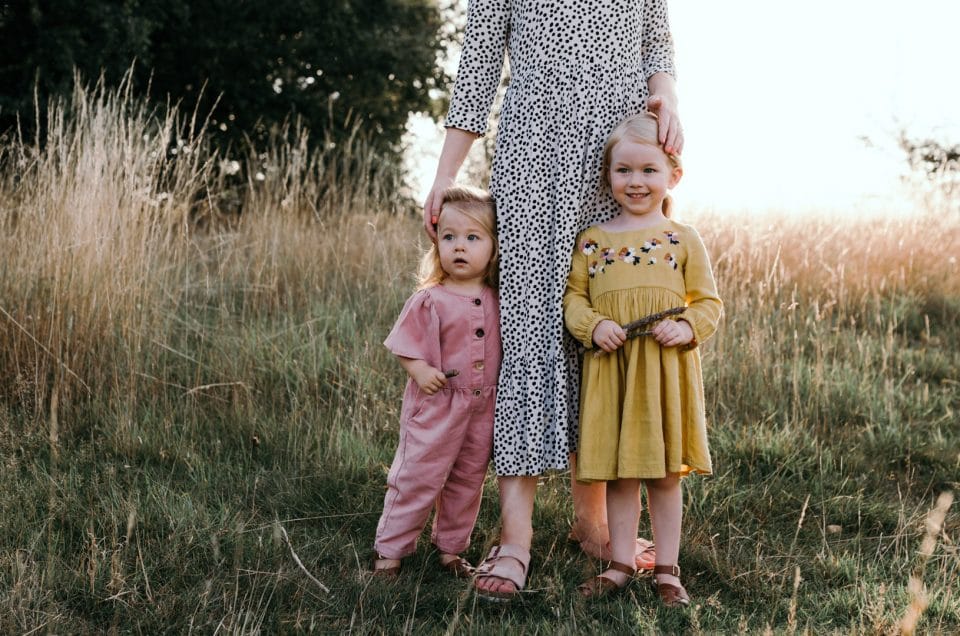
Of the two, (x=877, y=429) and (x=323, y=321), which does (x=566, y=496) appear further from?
(x=323, y=321)

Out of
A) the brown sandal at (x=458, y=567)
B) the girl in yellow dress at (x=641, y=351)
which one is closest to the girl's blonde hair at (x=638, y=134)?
the girl in yellow dress at (x=641, y=351)

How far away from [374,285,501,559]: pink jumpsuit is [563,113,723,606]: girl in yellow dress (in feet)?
0.89

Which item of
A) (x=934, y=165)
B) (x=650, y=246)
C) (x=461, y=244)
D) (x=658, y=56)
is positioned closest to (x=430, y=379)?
(x=461, y=244)

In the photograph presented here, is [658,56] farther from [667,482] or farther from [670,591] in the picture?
[670,591]

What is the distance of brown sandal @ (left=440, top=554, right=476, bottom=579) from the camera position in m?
2.54

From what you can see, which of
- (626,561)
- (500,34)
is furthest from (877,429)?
(500,34)

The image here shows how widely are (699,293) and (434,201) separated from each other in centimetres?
79

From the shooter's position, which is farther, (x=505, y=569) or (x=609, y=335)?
(x=505, y=569)

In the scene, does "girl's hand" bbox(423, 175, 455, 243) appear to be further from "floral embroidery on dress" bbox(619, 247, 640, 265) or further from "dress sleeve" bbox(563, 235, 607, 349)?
"floral embroidery on dress" bbox(619, 247, 640, 265)

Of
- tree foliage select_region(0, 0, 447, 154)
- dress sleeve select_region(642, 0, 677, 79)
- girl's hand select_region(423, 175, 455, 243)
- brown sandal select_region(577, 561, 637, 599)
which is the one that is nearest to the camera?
brown sandal select_region(577, 561, 637, 599)

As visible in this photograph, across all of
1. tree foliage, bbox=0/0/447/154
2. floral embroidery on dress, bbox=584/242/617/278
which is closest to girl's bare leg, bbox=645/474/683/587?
floral embroidery on dress, bbox=584/242/617/278

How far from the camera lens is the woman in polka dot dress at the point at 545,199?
2.44 meters

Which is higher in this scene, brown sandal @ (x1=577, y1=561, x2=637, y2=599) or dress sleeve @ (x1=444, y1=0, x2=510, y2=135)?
dress sleeve @ (x1=444, y1=0, x2=510, y2=135)

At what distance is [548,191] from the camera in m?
2.46
